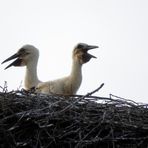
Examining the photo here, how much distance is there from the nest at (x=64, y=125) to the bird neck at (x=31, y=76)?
1771mm

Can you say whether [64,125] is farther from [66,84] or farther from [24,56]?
[24,56]

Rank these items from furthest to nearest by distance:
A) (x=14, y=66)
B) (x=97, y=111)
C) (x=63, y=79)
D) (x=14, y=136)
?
1. (x=14, y=66)
2. (x=63, y=79)
3. (x=97, y=111)
4. (x=14, y=136)

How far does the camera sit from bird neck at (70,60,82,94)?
7609 mm

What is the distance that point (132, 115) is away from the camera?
20.1 ft

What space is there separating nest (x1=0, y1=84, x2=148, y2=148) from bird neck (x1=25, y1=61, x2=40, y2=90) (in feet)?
5.81

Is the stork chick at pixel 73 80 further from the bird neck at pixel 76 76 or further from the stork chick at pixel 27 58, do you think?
A: the stork chick at pixel 27 58

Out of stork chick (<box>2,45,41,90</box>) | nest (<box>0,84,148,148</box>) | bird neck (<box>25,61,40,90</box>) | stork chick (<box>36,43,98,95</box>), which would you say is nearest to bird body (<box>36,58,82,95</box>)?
stork chick (<box>36,43,98,95</box>)

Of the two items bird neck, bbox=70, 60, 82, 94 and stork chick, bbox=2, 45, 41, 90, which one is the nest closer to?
bird neck, bbox=70, 60, 82, 94

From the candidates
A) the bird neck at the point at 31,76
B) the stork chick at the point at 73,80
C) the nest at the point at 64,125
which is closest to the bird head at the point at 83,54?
the stork chick at the point at 73,80

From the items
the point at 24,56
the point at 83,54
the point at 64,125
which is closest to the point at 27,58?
the point at 24,56

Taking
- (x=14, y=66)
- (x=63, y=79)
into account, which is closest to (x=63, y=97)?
(x=63, y=79)

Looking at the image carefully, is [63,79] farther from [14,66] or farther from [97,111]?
[97,111]

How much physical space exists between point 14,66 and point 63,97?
199 cm

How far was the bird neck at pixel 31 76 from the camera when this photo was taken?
7.87 m
